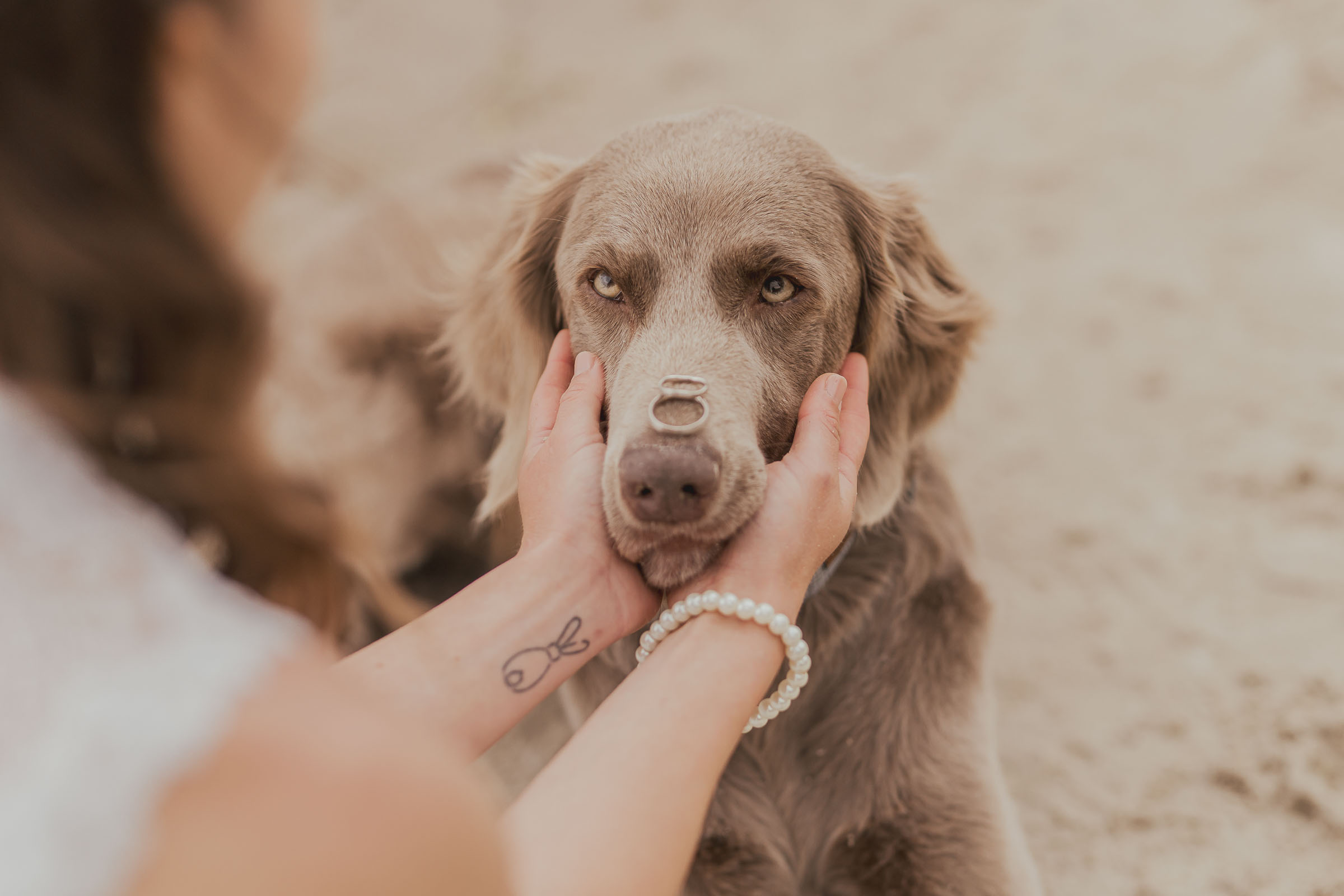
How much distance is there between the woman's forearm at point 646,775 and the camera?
1.30m

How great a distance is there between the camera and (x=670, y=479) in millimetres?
1606

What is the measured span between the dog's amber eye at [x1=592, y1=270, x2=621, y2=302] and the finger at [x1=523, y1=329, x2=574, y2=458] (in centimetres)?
15

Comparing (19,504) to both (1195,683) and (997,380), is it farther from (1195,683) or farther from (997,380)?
(997,380)

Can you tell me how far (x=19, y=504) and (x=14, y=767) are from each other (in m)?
0.28

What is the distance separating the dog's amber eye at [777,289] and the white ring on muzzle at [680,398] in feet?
0.99

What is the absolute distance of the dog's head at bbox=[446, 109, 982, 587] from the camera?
67.3 inches

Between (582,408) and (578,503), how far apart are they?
22 centimetres

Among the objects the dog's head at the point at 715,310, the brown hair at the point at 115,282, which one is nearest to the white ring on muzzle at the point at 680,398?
the dog's head at the point at 715,310

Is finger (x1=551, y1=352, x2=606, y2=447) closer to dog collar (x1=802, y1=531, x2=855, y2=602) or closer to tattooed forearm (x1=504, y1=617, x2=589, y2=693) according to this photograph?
tattooed forearm (x1=504, y1=617, x2=589, y2=693)

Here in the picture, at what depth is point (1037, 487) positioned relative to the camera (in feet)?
11.1

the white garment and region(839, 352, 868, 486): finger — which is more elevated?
region(839, 352, 868, 486): finger

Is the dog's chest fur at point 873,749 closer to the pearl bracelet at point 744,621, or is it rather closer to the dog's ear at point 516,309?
the pearl bracelet at point 744,621

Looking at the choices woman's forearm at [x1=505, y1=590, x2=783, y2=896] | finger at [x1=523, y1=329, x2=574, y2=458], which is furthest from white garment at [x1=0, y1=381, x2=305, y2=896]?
finger at [x1=523, y1=329, x2=574, y2=458]

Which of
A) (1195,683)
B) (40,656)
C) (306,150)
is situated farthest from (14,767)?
(1195,683)
